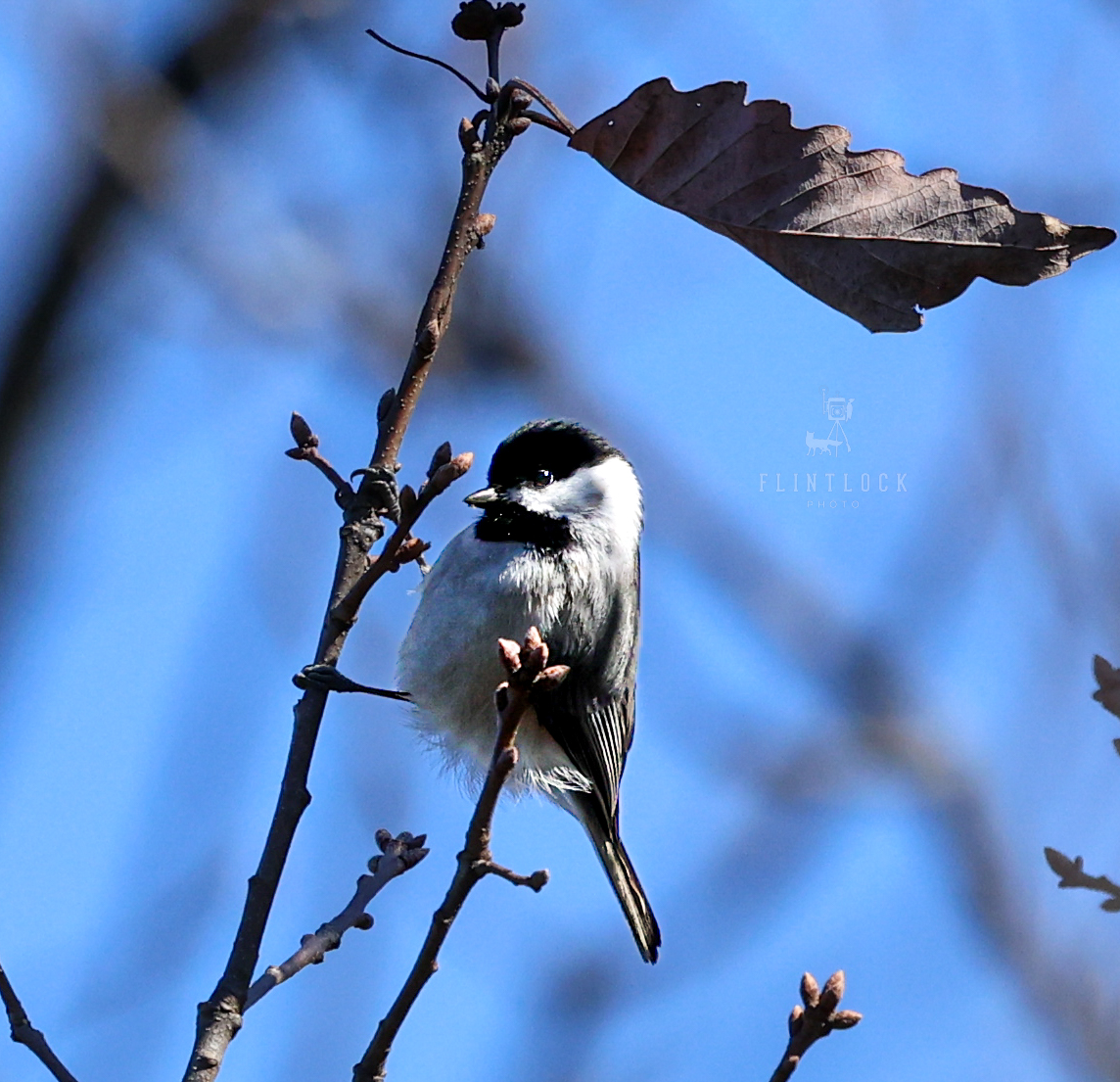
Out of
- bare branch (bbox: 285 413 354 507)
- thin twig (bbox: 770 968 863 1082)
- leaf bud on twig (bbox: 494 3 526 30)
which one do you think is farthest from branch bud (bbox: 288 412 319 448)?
thin twig (bbox: 770 968 863 1082)

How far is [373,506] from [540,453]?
1156 millimetres

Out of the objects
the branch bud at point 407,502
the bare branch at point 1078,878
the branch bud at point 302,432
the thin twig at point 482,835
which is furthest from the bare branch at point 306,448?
the bare branch at point 1078,878

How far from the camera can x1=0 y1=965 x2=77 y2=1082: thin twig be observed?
1.70 metres

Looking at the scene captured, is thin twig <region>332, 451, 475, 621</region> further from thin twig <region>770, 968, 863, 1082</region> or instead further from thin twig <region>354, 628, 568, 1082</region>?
thin twig <region>770, 968, 863, 1082</region>

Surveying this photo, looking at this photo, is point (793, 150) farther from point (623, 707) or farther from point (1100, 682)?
point (623, 707)

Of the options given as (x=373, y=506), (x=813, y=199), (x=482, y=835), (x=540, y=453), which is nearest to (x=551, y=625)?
(x=540, y=453)

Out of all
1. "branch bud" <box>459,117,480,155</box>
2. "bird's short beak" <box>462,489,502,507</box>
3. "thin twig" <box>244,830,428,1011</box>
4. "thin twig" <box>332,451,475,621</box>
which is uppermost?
"branch bud" <box>459,117,480,155</box>

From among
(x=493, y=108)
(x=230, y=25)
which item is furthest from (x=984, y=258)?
(x=230, y=25)

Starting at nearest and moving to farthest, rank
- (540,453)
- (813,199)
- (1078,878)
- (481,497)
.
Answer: (1078,878), (813,199), (481,497), (540,453)

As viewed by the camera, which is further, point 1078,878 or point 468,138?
point 468,138

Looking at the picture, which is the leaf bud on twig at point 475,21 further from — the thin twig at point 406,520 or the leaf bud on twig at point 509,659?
the leaf bud on twig at point 509,659

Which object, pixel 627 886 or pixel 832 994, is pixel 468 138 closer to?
pixel 832 994

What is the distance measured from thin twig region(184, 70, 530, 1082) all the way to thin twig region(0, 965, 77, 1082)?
22cm

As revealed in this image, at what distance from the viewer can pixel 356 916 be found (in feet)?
6.86
